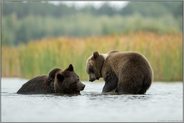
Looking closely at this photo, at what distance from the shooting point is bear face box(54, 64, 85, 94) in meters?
13.3

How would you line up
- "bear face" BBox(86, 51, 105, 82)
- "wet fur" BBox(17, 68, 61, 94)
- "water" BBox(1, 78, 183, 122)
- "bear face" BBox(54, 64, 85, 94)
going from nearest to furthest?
"water" BBox(1, 78, 183, 122) < "bear face" BBox(54, 64, 85, 94) < "wet fur" BBox(17, 68, 61, 94) < "bear face" BBox(86, 51, 105, 82)

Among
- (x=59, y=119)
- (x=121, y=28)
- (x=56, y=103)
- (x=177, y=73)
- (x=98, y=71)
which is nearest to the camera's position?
(x=59, y=119)

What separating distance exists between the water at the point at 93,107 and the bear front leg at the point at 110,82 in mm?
259

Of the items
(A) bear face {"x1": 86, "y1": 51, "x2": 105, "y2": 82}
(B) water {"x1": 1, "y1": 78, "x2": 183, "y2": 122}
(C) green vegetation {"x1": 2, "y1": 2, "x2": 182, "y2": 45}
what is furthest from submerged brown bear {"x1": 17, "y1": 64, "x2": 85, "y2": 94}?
(C) green vegetation {"x1": 2, "y1": 2, "x2": 182, "y2": 45}

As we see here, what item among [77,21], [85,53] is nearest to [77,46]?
[85,53]

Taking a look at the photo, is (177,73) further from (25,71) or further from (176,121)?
(176,121)

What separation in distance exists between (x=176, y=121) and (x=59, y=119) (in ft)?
Answer: 5.74

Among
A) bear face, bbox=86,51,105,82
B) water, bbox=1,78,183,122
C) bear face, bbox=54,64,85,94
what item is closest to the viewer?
water, bbox=1,78,183,122

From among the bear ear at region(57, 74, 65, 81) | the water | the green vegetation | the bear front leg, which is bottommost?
the water

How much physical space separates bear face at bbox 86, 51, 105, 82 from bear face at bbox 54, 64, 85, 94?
140 centimetres

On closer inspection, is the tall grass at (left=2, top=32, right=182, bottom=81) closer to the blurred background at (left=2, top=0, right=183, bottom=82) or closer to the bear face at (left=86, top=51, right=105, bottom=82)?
the blurred background at (left=2, top=0, right=183, bottom=82)

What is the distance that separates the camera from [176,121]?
10688 millimetres

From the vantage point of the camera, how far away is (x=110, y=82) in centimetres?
1413

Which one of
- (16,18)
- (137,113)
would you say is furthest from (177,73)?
(16,18)
